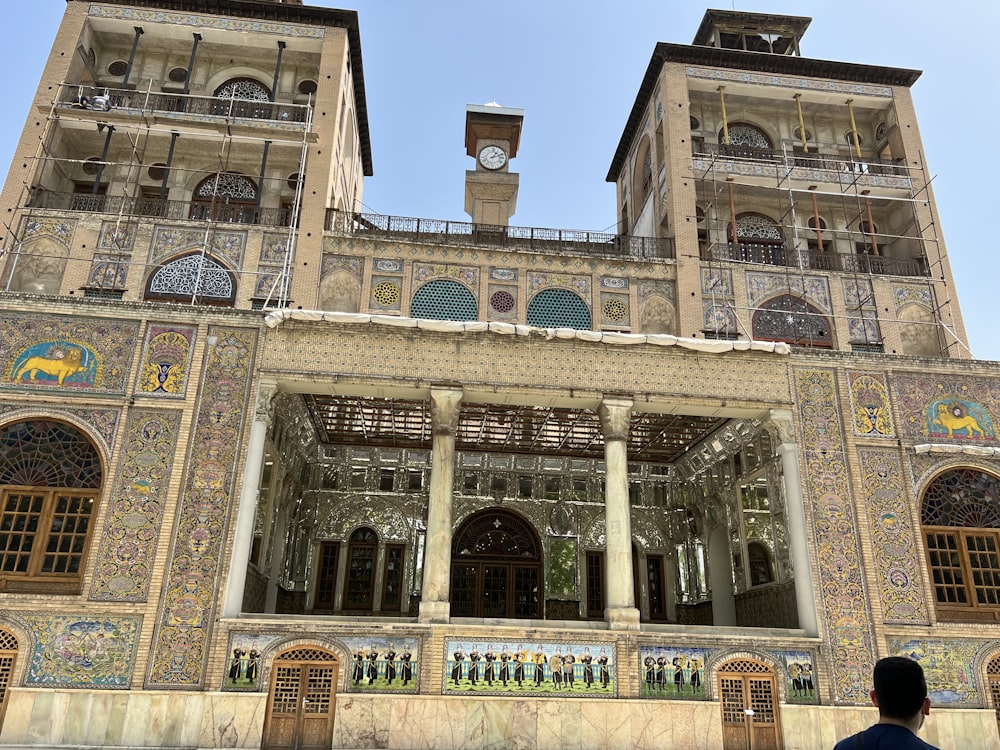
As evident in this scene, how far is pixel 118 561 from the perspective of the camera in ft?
36.9

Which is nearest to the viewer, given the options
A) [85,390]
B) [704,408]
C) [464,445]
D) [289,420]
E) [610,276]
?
[85,390]

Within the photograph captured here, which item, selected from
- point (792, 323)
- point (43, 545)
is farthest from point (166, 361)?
point (792, 323)

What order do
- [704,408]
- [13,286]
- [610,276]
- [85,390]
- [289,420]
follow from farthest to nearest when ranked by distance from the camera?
[610,276] < [13,286] < [289,420] < [704,408] < [85,390]

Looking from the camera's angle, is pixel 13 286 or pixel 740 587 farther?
pixel 13 286

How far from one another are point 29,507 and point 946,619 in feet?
48.9

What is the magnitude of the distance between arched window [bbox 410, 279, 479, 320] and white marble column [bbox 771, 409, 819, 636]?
1052 centimetres

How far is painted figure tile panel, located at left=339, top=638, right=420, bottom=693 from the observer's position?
11070 mm

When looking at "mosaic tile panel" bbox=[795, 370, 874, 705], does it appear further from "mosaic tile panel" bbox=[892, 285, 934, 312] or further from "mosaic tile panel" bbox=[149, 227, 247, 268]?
"mosaic tile panel" bbox=[149, 227, 247, 268]

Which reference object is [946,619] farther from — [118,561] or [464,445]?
[118,561]

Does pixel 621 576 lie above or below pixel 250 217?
below

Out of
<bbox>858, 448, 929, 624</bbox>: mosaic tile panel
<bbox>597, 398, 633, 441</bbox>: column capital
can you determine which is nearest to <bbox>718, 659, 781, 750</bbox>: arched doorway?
<bbox>858, 448, 929, 624</bbox>: mosaic tile panel

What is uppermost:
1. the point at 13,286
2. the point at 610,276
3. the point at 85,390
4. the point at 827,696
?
the point at 610,276

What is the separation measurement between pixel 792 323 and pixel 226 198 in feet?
59.2

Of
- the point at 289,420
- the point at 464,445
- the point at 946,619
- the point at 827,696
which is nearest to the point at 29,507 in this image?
the point at 289,420
